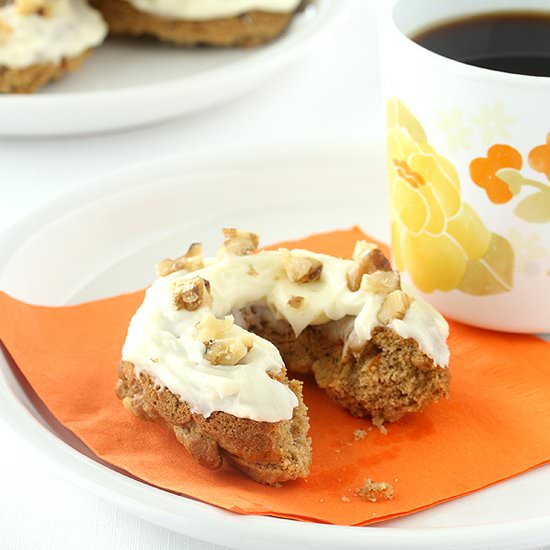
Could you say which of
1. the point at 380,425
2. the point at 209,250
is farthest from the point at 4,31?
the point at 380,425

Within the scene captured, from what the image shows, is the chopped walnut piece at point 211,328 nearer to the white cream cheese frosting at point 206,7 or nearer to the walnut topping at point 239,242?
the walnut topping at point 239,242

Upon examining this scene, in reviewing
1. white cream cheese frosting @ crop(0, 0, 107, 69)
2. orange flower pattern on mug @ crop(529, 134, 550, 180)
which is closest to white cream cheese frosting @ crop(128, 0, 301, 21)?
white cream cheese frosting @ crop(0, 0, 107, 69)

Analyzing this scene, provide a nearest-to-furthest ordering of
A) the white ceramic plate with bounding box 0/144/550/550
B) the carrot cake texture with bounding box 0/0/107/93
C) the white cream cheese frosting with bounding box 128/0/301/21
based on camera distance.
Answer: the white ceramic plate with bounding box 0/144/550/550
the carrot cake texture with bounding box 0/0/107/93
the white cream cheese frosting with bounding box 128/0/301/21

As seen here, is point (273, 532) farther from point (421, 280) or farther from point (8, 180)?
point (8, 180)

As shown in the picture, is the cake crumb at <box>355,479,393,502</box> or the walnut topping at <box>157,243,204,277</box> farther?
the walnut topping at <box>157,243,204,277</box>

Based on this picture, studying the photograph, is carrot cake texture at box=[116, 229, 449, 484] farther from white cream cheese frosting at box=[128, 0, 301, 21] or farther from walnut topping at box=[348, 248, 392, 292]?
white cream cheese frosting at box=[128, 0, 301, 21]

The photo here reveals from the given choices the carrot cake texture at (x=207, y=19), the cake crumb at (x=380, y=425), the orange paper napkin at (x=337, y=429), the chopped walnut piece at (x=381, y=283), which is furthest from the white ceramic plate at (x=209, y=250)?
the carrot cake texture at (x=207, y=19)

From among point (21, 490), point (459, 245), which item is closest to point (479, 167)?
point (459, 245)

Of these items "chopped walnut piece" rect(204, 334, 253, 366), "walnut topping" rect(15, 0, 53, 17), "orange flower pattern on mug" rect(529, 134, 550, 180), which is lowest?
"walnut topping" rect(15, 0, 53, 17)
